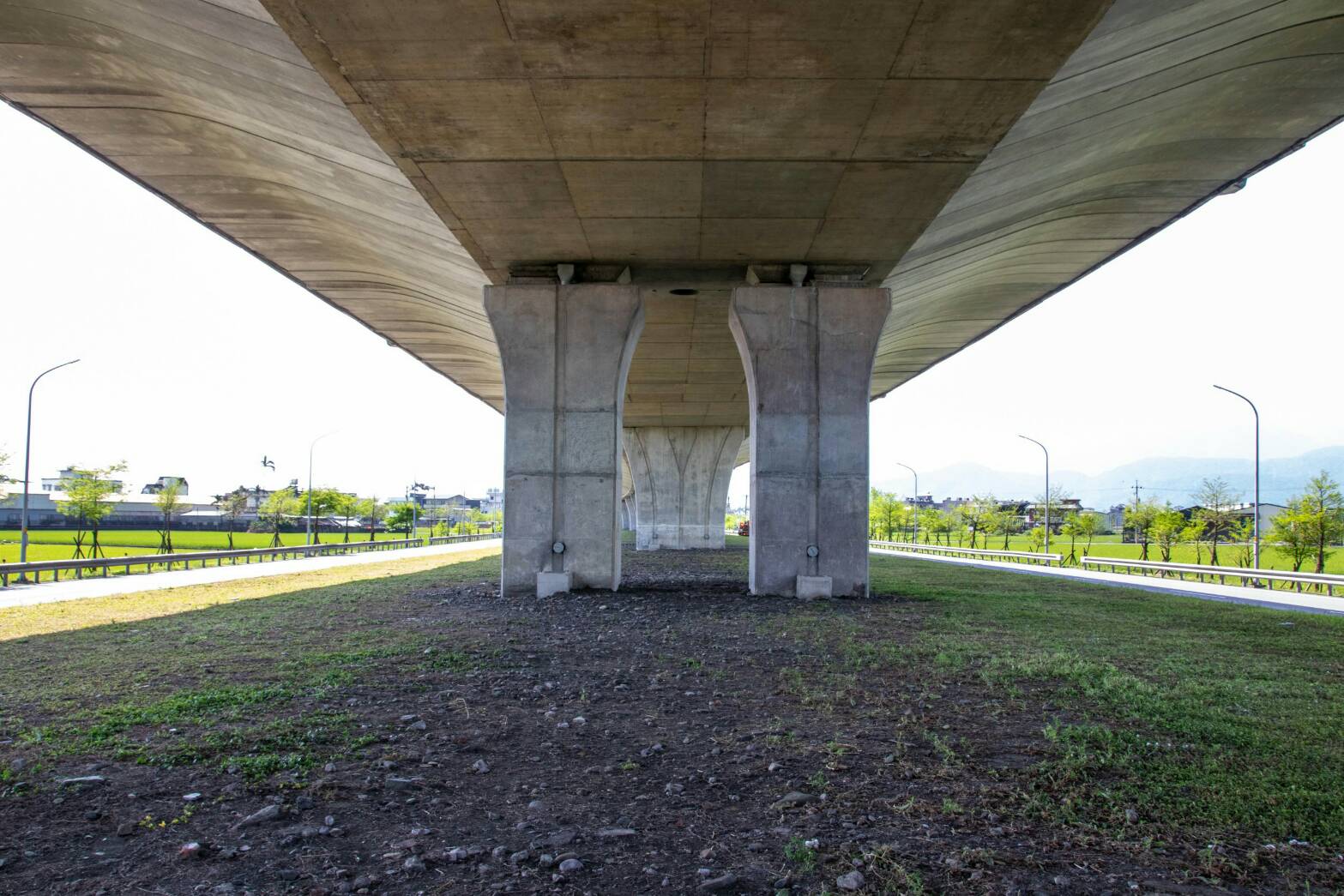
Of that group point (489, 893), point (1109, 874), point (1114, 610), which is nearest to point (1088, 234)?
point (1114, 610)

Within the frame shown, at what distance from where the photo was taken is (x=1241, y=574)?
85.8 feet

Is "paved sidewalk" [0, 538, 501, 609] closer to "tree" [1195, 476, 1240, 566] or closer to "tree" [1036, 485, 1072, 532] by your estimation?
"tree" [1195, 476, 1240, 566]

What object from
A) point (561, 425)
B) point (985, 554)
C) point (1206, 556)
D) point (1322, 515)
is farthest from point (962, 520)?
point (561, 425)

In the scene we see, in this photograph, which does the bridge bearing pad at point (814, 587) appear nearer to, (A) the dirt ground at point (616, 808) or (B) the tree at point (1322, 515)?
(A) the dirt ground at point (616, 808)

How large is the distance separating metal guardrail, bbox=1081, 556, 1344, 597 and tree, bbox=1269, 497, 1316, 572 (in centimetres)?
653

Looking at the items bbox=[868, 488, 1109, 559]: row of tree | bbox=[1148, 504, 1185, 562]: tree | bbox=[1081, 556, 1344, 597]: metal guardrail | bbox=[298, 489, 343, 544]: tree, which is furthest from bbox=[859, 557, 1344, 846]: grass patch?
bbox=[298, 489, 343, 544]: tree

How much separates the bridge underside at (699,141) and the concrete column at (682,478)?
2595 cm

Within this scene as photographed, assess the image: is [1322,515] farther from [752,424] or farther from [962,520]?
[962,520]

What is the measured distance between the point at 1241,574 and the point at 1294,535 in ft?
57.3

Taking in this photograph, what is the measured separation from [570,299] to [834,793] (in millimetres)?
14777

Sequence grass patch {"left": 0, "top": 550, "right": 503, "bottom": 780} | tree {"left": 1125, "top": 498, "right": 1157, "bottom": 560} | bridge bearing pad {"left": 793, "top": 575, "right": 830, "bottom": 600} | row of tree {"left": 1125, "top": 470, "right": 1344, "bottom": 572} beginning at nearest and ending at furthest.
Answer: grass patch {"left": 0, "top": 550, "right": 503, "bottom": 780}, bridge bearing pad {"left": 793, "top": 575, "right": 830, "bottom": 600}, row of tree {"left": 1125, "top": 470, "right": 1344, "bottom": 572}, tree {"left": 1125, "top": 498, "right": 1157, "bottom": 560}

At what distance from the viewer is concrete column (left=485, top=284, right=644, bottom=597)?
61.7 feet

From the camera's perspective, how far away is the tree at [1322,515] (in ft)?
128

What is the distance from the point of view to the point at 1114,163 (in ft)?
54.7
